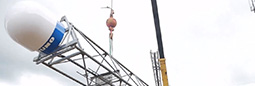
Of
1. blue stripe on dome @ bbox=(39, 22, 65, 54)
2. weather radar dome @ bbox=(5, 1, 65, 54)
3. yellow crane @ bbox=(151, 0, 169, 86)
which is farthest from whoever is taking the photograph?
yellow crane @ bbox=(151, 0, 169, 86)

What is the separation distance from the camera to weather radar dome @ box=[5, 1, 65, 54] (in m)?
5.31

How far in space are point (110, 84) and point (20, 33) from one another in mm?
3681

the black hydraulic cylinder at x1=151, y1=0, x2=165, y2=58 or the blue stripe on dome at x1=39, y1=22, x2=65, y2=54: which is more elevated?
the black hydraulic cylinder at x1=151, y1=0, x2=165, y2=58

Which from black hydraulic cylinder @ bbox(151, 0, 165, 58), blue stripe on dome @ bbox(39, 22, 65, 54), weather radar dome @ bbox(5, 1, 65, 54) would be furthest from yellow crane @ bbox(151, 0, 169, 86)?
weather radar dome @ bbox(5, 1, 65, 54)

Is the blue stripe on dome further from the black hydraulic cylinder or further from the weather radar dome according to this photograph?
the black hydraulic cylinder

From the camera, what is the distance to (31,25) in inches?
209

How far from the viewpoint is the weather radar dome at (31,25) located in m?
5.31

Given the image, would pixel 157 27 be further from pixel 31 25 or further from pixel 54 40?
pixel 31 25

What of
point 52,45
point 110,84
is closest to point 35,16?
point 52,45

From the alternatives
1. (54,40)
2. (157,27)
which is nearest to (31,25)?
(54,40)

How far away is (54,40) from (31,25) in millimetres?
775

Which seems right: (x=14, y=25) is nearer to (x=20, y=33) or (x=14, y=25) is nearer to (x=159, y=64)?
(x=20, y=33)

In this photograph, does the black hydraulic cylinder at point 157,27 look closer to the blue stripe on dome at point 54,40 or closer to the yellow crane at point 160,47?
the yellow crane at point 160,47

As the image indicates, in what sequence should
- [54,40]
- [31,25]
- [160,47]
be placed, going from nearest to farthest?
[31,25]
[54,40]
[160,47]
